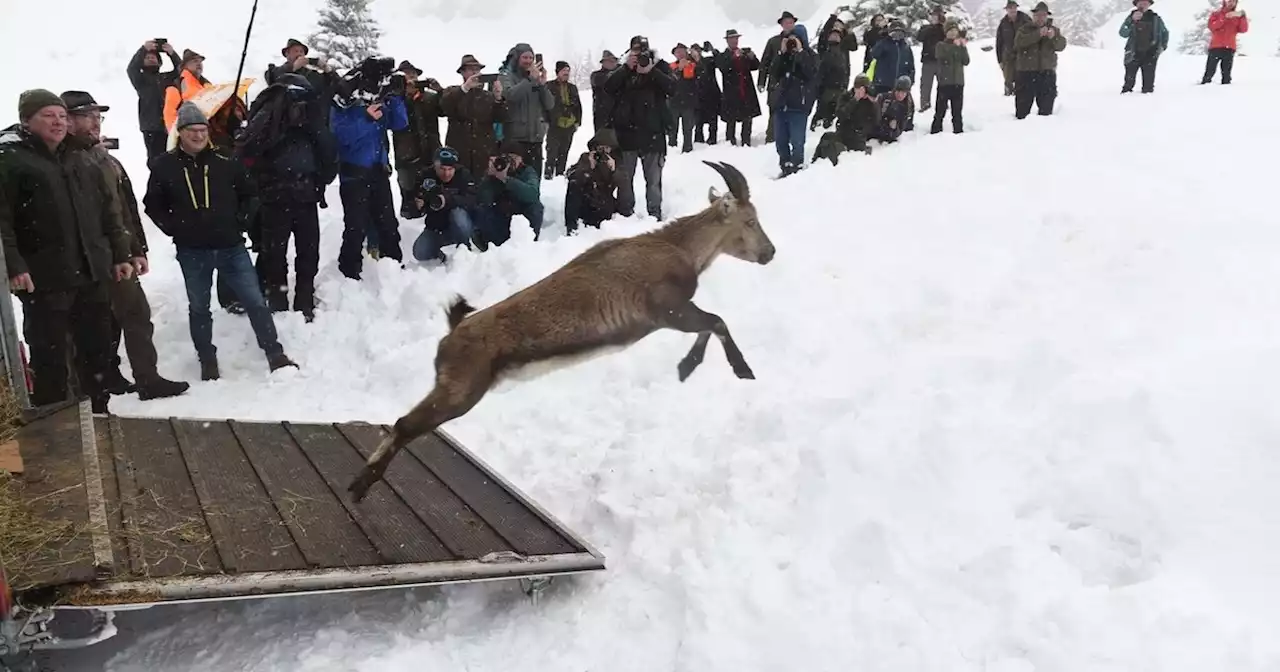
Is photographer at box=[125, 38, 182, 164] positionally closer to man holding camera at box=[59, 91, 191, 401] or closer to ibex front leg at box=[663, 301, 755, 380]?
man holding camera at box=[59, 91, 191, 401]

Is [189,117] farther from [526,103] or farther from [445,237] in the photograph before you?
[526,103]

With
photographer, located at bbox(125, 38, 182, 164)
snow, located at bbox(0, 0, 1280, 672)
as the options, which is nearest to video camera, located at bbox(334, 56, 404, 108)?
snow, located at bbox(0, 0, 1280, 672)

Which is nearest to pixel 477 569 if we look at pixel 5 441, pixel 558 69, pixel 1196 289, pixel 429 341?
pixel 5 441

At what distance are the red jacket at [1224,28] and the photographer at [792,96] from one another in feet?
27.7

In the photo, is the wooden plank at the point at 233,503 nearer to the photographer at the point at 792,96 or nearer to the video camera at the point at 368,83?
the video camera at the point at 368,83

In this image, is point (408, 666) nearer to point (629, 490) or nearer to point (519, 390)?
point (629, 490)

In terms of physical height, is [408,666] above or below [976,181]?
below

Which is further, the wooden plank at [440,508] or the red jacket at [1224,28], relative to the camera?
the red jacket at [1224,28]

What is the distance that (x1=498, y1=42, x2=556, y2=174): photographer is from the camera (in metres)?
11.1

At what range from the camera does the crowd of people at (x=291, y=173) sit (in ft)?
22.0

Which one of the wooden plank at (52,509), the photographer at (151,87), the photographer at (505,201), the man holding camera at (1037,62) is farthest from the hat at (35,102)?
the man holding camera at (1037,62)

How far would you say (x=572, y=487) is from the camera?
6.00 meters

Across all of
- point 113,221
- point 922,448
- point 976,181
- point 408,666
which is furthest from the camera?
point 976,181

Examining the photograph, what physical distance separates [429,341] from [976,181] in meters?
5.96
